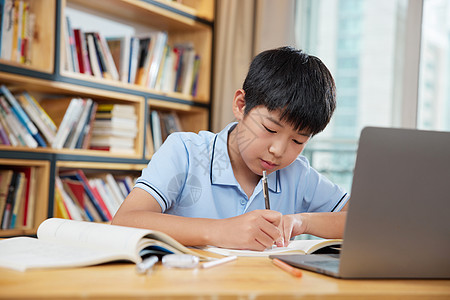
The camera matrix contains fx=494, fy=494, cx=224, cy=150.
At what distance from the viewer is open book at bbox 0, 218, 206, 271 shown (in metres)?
0.69

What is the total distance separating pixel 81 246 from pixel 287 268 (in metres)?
0.34

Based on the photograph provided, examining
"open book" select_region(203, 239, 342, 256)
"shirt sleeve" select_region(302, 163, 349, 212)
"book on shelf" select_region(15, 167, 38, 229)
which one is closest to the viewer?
"open book" select_region(203, 239, 342, 256)

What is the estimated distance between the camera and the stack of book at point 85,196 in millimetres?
2223

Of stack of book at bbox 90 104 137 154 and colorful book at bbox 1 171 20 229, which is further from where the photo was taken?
stack of book at bbox 90 104 137 154

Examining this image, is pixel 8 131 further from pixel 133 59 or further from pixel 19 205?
pixel 133 59

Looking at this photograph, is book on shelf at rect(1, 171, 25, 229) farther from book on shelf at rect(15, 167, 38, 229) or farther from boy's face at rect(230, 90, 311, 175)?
boy's face at rect(230, 90, 311, 175)

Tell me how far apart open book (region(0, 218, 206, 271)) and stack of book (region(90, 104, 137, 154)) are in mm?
1508

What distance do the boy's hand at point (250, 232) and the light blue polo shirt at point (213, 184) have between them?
11.1 inches

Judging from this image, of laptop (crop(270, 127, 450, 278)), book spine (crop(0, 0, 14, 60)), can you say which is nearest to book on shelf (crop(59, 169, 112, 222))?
book spine (crop(0, 0, 14, 60))

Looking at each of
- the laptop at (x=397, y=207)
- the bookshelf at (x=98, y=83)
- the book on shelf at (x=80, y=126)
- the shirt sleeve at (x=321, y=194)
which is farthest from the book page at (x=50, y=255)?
the book on shelf at (x=80, y=126)

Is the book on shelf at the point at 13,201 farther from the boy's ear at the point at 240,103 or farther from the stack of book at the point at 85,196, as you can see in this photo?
the boy's ear at the point at 240,103

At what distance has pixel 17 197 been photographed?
2.06 m

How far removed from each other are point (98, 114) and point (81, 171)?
0.96 ft

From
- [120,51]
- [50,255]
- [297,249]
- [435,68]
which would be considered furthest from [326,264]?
[435,68]
